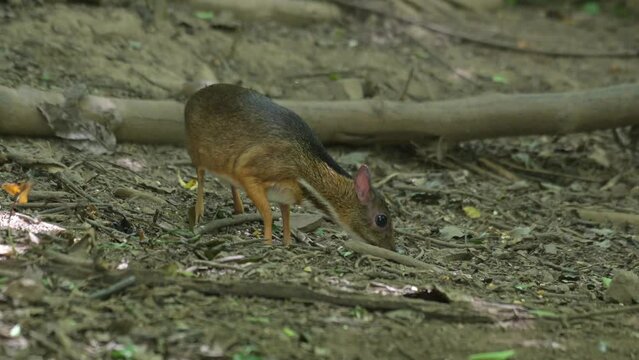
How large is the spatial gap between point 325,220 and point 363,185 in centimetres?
79

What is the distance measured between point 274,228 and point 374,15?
5748mm

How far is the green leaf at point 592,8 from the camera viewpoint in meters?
14.5

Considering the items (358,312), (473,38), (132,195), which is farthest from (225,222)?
(473,38)

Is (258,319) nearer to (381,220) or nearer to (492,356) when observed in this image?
(492,356)

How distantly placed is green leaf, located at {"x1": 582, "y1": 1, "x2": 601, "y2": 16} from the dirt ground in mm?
189

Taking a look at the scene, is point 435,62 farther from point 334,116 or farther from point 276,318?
point 276,318

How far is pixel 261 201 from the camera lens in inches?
257

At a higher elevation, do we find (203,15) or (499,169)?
(203,15)

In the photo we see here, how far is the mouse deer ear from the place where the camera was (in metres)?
6.64

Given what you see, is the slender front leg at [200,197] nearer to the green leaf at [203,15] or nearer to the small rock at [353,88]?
the small rock at [353,88]

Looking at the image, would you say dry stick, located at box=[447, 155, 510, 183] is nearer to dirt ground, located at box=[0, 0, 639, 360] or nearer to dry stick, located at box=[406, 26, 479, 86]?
dirt ground, located at box=[0, 0, 639, 360]

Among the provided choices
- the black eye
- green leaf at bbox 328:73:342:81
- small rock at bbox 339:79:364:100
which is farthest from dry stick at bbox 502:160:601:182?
the black eye

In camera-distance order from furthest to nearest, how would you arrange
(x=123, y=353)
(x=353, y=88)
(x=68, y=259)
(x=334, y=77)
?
A: (x=334, y=77), (x=353, y=88), (x=68, y=259), (x=123, y=353)

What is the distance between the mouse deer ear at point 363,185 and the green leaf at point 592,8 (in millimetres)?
8858
